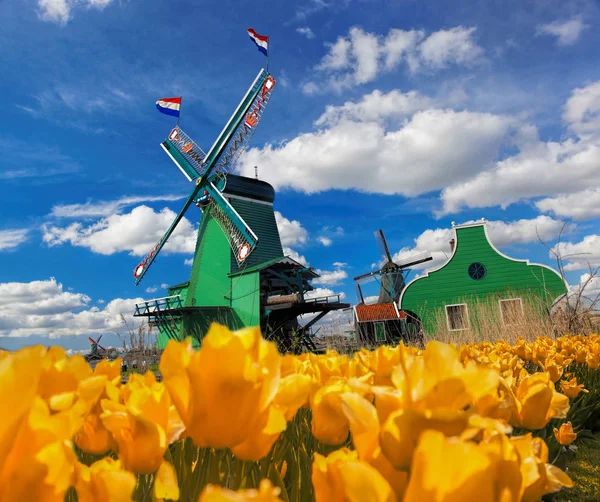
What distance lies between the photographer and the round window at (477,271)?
17.1 metres

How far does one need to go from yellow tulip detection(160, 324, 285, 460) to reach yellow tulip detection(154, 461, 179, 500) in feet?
0.19

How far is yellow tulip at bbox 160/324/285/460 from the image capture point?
0.55 metres

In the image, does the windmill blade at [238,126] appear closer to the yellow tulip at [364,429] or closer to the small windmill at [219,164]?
the small windmill at [219,164]

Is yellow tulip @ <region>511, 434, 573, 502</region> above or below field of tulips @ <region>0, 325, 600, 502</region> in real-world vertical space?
below

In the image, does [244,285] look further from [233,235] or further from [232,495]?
[232,495]

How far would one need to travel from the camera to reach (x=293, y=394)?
27.6 inches

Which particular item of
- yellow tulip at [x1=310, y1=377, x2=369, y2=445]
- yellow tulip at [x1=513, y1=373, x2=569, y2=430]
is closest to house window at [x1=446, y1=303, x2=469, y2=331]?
yellow tulip at [x1=513, y1=373, x2=569, y2=430]

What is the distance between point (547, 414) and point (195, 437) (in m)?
0.91

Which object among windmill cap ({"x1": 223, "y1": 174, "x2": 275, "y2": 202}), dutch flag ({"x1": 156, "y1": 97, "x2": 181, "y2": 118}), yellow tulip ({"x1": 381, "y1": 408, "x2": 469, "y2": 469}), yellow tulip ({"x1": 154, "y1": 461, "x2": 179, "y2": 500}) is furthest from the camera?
dutch flag ({"x1": 156, "y1": 97, "x2": 181, "y2": 118})

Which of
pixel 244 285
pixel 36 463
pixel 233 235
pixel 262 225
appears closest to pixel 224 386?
pixel 36 463

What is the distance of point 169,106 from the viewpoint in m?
22.9

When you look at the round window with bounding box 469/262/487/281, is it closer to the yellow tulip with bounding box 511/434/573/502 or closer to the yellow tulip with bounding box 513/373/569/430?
the yellow tulip with bounding box 513/373/569/430

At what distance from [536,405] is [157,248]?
2206 cm

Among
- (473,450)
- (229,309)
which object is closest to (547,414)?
(473,450)
